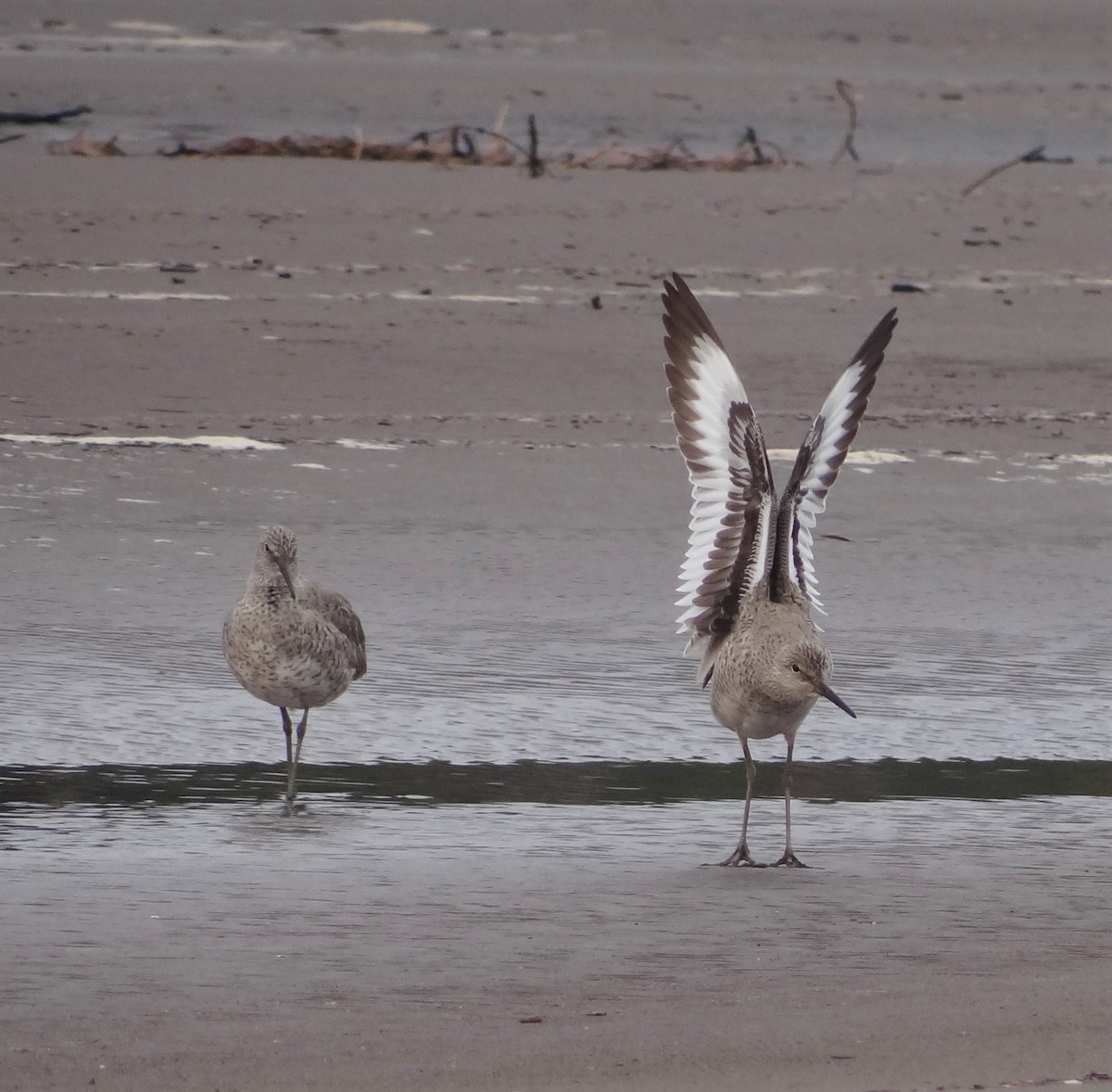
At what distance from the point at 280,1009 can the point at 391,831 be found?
4.44 feet

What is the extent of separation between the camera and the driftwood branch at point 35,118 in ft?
50.1

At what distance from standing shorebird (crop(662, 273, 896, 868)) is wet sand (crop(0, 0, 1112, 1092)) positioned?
31cm

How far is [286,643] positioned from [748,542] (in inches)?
46.6

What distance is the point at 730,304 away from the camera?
12477 mm

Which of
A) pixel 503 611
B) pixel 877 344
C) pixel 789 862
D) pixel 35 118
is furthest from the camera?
pixel 35 118

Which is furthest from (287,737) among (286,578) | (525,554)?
(525,554)

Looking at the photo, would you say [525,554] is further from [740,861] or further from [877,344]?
[740,861]

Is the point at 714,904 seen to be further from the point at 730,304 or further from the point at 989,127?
the point at 989,127

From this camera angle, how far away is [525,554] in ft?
28.6

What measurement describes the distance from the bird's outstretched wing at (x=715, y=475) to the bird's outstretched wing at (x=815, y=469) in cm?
5

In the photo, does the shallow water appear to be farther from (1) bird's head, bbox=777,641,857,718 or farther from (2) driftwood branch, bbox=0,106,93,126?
(2) driftwood branch, bbox=0,106,93,126

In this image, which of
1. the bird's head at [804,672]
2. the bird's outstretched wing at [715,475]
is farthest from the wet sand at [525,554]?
the bird's outstretched wing at [715,475]

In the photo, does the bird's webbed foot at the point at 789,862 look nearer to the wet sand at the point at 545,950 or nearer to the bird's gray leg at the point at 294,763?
the wet sand at the point at 545,950

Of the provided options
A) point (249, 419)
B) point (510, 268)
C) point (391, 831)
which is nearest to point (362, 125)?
point (510, 268)
